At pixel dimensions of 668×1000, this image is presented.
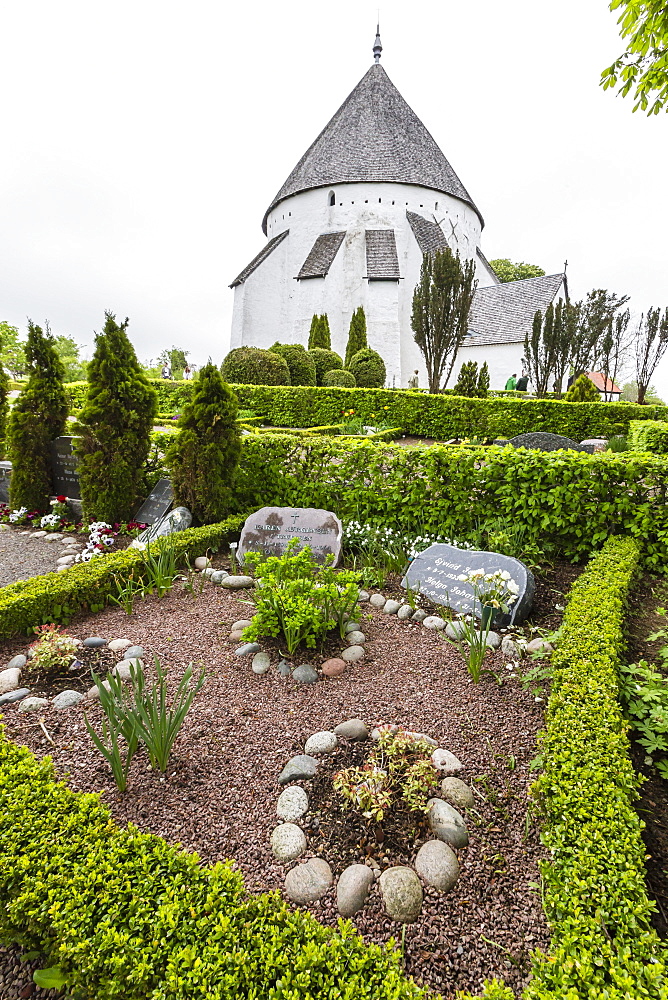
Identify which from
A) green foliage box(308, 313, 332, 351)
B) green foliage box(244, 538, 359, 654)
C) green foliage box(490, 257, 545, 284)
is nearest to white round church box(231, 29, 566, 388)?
green foliage box(308, 313, 332, 351)

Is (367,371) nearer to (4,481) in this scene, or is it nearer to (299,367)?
(299,367)

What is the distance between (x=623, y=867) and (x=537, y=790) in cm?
53

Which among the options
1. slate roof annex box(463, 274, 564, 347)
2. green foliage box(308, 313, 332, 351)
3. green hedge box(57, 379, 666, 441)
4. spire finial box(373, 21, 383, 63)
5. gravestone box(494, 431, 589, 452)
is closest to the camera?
gravestone box(494, 431, 589, 452)

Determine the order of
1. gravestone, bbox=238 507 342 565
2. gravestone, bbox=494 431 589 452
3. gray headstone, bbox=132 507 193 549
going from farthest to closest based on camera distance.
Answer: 1. gravestone, bbox=494 431 589 452
2. gray headstone, bbox=132 507 193 549
3. gravestone, bbox=238 507 342 565

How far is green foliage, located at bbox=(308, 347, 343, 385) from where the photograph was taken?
64.3 feet

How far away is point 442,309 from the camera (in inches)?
A: 640

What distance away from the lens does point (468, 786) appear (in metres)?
2.36

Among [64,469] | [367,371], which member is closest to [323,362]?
[367,371]

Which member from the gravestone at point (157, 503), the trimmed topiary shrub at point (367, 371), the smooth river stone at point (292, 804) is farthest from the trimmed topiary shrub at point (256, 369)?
the smooth river stone at point (292, 804)

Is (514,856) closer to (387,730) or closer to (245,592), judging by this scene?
(387,730)

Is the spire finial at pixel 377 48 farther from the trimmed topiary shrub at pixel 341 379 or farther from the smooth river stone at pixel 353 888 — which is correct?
the smooth river stone at pixel 353 888

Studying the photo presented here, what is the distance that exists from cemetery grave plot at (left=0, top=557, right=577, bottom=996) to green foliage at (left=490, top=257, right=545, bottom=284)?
166ft

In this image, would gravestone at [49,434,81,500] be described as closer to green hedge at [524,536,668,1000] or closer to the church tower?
green hedge at [524,536,668,1000]

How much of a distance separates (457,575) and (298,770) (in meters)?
2.30
